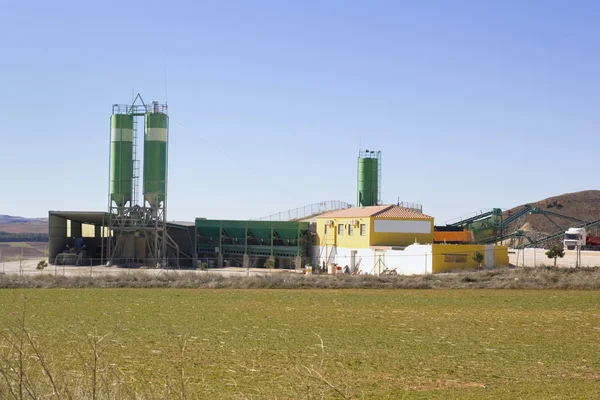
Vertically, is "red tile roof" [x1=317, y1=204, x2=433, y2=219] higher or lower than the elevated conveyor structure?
higher

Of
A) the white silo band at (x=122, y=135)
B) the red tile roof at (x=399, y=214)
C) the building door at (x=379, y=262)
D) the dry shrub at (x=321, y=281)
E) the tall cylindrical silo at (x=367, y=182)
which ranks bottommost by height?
the dry shrub at (x=321, y=281)

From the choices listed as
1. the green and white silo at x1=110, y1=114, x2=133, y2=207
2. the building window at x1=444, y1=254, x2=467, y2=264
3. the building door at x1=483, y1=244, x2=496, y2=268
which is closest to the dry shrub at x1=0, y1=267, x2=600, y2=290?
the building window at x1=444, y1=254, x2=467, y2=264

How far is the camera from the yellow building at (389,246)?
161 feet

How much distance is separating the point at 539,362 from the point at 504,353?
1338 millimetres

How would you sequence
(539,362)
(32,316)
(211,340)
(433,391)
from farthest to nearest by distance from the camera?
1. (32,316)
2. (211,340)
3. (539,362)
4. (433,391)

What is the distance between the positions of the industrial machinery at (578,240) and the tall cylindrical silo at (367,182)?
56.3 feet

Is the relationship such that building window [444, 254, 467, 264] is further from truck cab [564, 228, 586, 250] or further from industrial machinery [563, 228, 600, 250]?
truck cab [564, 228, 586, 250]

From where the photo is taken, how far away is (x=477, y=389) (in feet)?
45.3

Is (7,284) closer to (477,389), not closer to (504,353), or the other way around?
(504,353)

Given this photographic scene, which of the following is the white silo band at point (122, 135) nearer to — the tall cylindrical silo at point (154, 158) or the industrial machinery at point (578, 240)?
the tall cylindrical silo at point (154, 158)

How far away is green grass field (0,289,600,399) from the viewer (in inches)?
529

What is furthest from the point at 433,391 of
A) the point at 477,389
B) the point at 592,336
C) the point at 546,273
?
the point at 546,273

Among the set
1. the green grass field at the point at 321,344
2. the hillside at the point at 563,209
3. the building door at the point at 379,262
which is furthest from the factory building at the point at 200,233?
the hillside at the point at 563,209

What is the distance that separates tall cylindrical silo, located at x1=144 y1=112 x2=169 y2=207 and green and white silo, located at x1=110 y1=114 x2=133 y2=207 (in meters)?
1.43
